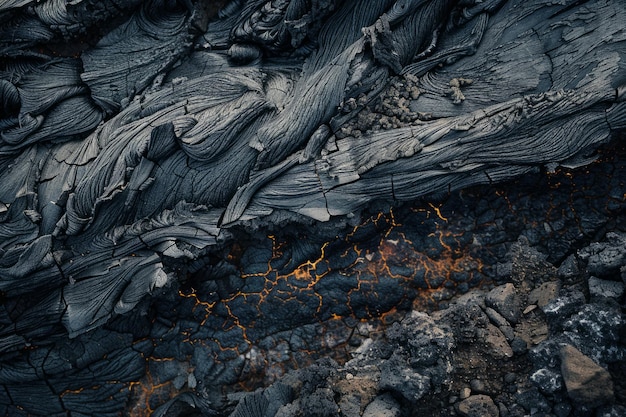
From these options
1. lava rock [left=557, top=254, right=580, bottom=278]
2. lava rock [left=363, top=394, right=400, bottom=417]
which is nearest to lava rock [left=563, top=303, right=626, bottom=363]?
lava rock [left=557, top=254, right=580, bottom=278]

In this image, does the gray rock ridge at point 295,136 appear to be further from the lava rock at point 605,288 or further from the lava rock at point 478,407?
the lava rock at point 478,407

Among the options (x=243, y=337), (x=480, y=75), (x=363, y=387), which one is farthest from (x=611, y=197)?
(x=243, y=337)

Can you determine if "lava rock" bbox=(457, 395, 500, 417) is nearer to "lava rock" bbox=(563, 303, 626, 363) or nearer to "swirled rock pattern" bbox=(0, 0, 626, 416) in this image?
"swirled rock pattern" bbox=(0, 0, 626, 416)

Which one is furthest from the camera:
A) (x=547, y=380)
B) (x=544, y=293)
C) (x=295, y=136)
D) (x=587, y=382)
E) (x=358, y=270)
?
(x=358, y=270)

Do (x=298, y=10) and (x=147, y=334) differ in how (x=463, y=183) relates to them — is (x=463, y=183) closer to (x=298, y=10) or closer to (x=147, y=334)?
(x=298, y=10)

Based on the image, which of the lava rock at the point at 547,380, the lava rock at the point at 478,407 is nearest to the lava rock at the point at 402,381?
the lava rock at the point at 478,407

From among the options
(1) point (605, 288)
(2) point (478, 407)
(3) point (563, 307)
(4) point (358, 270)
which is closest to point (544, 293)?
(3) point (563, 307)

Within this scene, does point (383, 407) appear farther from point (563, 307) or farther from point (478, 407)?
point (563, 307)
